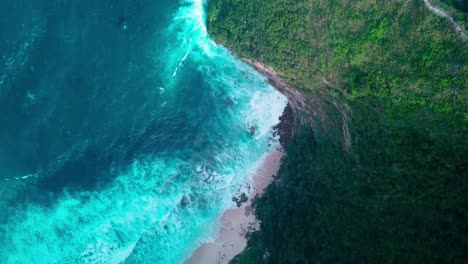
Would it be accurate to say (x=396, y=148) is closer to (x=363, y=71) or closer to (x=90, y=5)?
(x=363, y=71)

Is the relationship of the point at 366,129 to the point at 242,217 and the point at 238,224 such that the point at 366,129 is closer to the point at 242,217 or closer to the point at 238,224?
the point at 242,217

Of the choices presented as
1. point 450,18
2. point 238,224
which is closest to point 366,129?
point 450,18

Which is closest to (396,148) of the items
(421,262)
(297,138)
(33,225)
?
(421,262)

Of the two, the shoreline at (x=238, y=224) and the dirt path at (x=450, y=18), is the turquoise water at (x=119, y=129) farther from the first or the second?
the dirt path at (x=450, y=18)

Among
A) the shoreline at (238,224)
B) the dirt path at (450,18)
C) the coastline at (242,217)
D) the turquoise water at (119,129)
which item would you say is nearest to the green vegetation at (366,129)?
the dirt path at (450,18)

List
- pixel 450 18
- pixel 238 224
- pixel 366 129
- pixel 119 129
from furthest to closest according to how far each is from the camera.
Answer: pixel 119 129
pixel 238 224
pixel 366 129
pixel 450 18

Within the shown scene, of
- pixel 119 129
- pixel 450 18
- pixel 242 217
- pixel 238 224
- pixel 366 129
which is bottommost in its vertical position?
pixel 238 224
